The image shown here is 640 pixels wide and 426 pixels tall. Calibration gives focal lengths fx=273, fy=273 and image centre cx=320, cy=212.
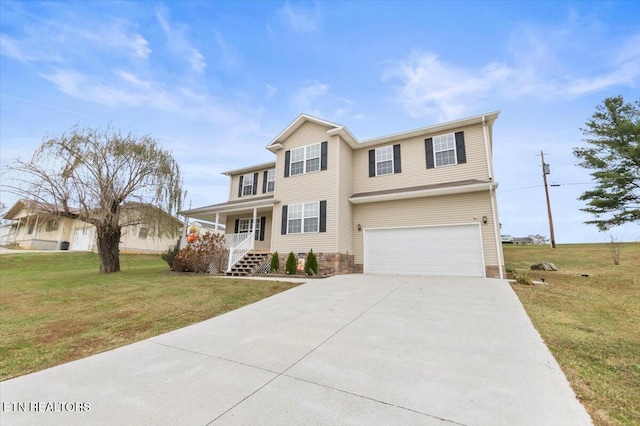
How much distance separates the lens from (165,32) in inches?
514

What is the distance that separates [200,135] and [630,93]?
89.1ft

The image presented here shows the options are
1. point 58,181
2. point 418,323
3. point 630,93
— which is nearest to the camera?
point 418,323

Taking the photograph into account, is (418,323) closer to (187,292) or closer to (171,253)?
(187,292)

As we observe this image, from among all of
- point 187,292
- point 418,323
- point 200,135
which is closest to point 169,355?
point 418,323

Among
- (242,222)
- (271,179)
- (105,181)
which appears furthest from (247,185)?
(105,181)

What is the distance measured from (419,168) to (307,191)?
211 inches

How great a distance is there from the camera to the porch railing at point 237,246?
1270cm

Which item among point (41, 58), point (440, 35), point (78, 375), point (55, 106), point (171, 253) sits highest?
point (440, 35)

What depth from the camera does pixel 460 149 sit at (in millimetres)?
11938

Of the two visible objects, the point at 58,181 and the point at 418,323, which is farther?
the point at 58,181

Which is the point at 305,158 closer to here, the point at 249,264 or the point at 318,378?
the point at 249,264

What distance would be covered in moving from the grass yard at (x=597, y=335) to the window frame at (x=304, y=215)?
7.77 m

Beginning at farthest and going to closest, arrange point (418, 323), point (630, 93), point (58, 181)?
point (630, 93) < point (58, 181) < point (418, 323)

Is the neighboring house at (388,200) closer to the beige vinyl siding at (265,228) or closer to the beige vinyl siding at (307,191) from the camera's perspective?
the beige vinyl siding at (307,191)
